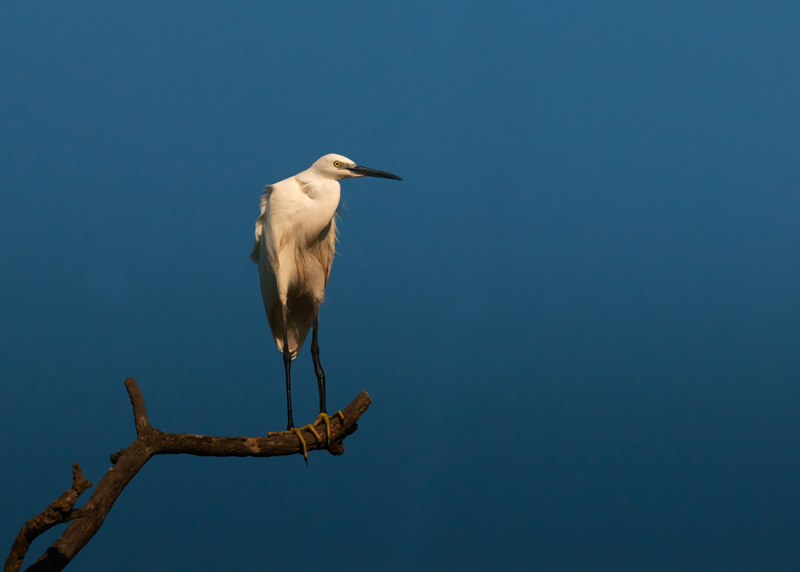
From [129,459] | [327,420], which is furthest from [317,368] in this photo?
[129,459]

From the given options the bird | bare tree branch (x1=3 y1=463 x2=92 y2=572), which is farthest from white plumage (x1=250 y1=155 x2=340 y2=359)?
bare tree branch (x1=3 y1=463 x2=92 y2=572)

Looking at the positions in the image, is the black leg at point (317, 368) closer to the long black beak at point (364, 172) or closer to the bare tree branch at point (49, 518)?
the long black beak at point (364, 172)

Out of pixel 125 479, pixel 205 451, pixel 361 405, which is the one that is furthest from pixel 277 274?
pixel 125 479

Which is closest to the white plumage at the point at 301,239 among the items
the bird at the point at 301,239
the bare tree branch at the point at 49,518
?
the bird at the point at 301,239

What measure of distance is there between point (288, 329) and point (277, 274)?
313mm

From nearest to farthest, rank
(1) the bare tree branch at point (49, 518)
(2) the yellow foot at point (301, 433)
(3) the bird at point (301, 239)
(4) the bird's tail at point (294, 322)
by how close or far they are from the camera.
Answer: (1) the bare tree branch at point (49, 518) < (2) the yellow foot at point (301, 433) < (3) the bird at point (301, 239) < (4) the bird's tail at point (294, 322)

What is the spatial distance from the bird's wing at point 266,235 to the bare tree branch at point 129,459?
56 cm

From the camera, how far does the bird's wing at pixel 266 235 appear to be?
207 centimetres

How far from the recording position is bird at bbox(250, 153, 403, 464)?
2.06 m

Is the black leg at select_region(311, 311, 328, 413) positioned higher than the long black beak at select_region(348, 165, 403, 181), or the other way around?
the long black beak at select_region(348, 165, 403, 181)

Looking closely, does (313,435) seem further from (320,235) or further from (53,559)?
(53,559)

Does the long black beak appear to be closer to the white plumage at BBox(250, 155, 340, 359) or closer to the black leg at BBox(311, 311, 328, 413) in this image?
the white plumage at BBox(250, 155, 340, 359)

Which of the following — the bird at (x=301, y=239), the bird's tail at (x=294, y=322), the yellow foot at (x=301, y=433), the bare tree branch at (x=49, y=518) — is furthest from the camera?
the bird's tail at (x=294, y=322)

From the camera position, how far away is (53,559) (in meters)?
1.24
